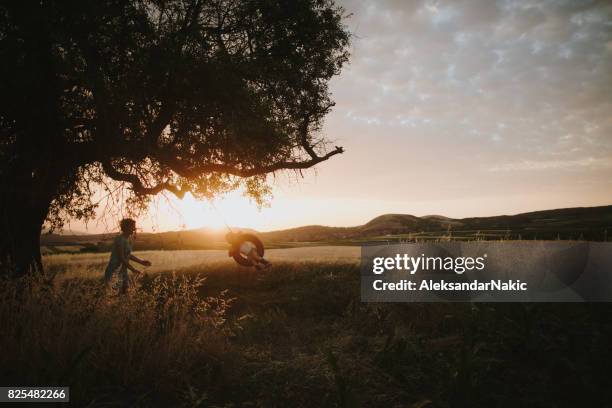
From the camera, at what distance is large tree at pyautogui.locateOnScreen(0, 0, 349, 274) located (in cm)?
823

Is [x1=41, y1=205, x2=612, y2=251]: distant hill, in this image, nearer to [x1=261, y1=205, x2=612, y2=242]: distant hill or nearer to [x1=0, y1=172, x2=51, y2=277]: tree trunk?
[x1=261, y1=205, x2=612, y2=242]: distant hill

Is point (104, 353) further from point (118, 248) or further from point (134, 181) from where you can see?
point (134, 181)

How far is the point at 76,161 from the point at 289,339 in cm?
757

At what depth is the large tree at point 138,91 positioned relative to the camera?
8.23 metres

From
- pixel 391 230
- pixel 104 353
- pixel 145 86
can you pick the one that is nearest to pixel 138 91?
pixel 145 86

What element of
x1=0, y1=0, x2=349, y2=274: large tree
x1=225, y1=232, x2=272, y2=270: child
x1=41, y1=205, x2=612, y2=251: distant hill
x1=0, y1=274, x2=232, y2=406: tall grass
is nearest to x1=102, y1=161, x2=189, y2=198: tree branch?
x1=0, y1=0, x2=349, y2=274: large tree

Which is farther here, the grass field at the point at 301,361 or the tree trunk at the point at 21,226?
the tree trunk at the point at 21,226

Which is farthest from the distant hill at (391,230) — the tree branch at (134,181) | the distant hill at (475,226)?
the tree branch at (134,181)

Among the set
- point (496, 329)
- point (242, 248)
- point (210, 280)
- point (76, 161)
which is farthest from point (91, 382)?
point (210, 280)

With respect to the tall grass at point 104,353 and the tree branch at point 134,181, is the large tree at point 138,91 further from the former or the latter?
the tall grass at point 104,353

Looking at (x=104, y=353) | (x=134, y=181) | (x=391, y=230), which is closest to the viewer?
(x=104, y=353)

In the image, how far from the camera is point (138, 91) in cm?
877

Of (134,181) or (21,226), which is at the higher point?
(134,181)

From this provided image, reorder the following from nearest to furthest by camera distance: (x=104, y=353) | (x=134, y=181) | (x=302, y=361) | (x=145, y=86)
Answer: (x=104, y=353) < (x=302, y=361) < (x=145, y=86) < (x=134, y=181)
